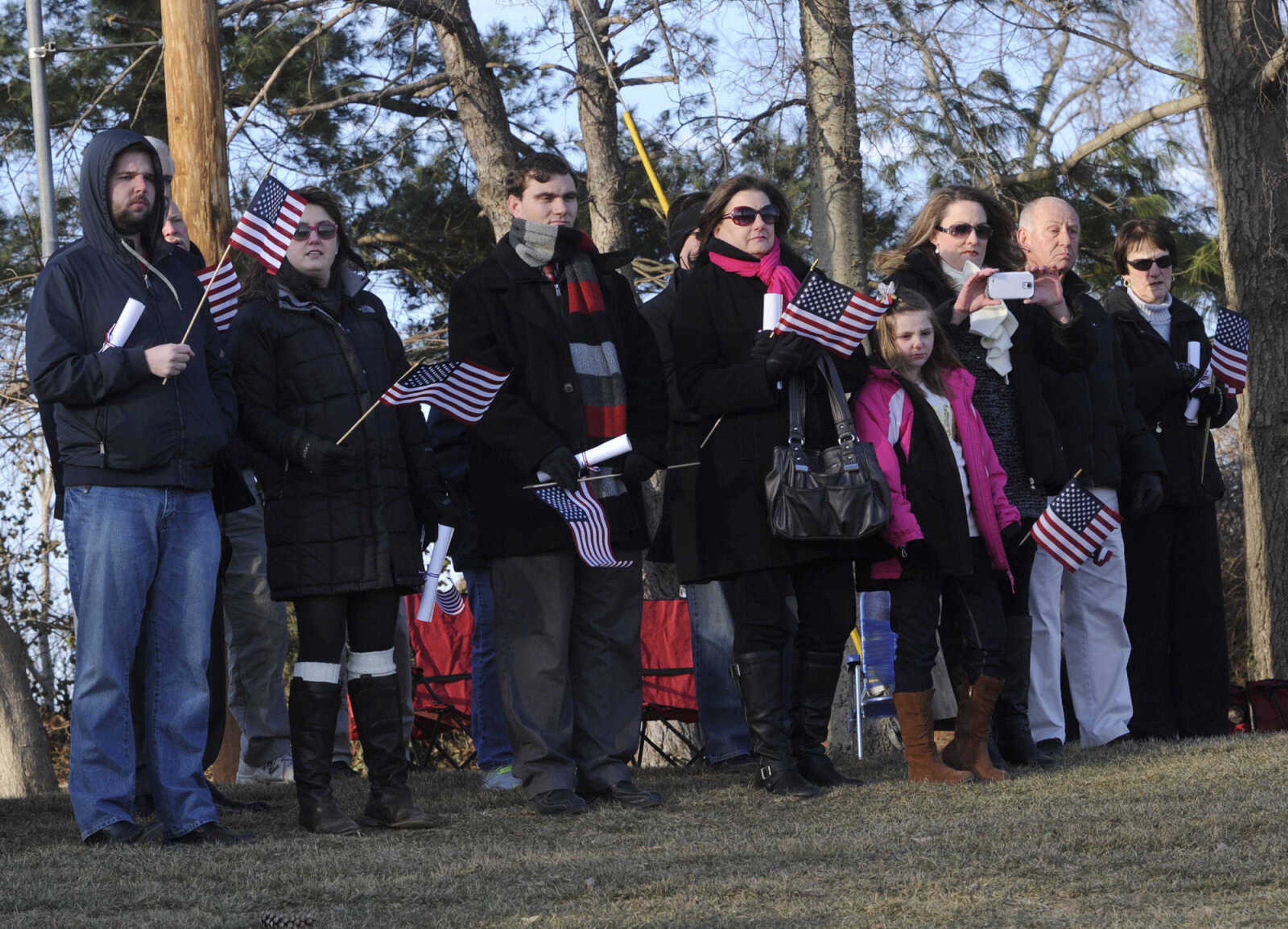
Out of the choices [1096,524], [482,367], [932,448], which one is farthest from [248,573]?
[1096,524]

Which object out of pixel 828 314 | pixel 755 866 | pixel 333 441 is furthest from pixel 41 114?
pixel 755 866

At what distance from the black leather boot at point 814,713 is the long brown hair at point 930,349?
1.10 metres

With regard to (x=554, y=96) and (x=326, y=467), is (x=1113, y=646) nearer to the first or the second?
(x=326, y=467)

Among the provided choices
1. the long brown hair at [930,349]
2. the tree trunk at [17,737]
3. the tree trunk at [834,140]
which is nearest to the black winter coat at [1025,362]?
the long brown hair at [930,349]

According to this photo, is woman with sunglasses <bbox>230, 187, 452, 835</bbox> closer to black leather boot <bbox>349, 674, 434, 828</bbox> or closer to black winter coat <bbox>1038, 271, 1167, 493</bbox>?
black leather boot <bbox>349, 674, 434, 828</bbox>

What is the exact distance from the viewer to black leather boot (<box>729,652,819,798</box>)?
5789mm

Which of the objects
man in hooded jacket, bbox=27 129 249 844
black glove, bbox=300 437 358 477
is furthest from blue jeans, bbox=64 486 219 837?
black glove, bbox=300 437 358 477

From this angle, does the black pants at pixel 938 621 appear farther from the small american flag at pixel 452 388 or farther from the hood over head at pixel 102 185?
the hood over head at pixel 102 185

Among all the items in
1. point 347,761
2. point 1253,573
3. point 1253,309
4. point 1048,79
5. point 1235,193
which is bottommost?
point 347,761

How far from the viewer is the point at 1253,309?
10.4 m

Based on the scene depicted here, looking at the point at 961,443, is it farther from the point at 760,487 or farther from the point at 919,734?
the point at 919,734

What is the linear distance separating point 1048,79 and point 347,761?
704cm

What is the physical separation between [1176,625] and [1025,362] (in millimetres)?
1903

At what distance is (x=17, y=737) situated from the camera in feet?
29.8
